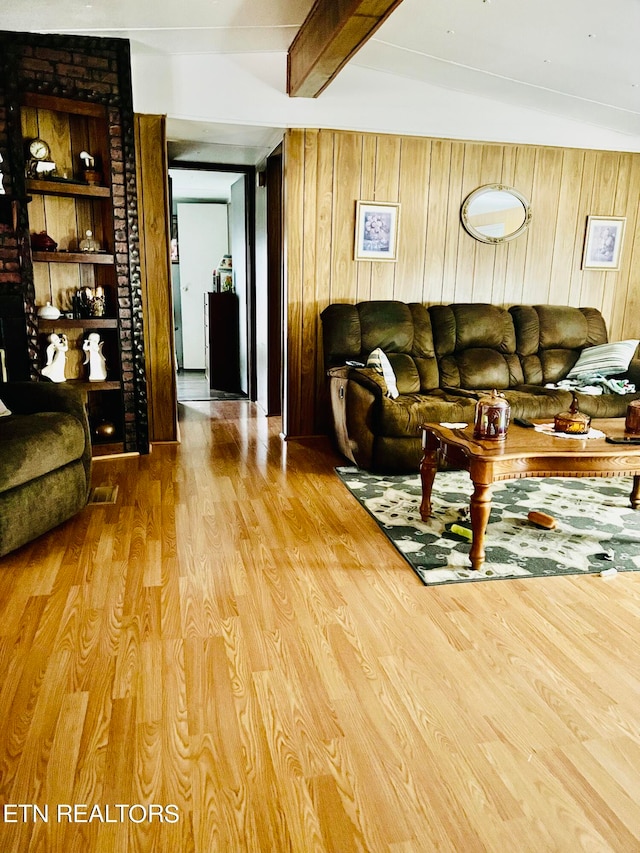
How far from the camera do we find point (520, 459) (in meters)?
2.70

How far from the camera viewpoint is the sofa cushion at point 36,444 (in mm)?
2718

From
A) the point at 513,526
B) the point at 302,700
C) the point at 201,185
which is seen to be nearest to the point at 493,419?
the point at 513,526

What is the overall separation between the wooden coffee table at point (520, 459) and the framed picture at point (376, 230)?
2.28 m

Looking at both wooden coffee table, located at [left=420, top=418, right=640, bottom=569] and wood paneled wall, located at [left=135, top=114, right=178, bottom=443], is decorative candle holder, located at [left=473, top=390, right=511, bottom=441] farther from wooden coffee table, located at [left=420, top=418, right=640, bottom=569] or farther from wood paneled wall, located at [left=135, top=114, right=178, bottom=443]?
wood paneled wall, located at [left=135, top=114, right=178, bottom=443]

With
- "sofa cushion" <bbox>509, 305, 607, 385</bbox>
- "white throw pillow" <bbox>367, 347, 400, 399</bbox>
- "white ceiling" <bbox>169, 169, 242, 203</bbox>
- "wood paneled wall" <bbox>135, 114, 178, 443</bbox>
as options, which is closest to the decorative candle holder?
"white throw pillow" <bbox>367, 347, 400, 399</bbox>

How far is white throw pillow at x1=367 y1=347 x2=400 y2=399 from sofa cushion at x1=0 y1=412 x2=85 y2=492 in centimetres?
191

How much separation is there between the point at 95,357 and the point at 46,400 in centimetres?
106

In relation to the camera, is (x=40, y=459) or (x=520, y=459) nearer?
(x=520, y=459)

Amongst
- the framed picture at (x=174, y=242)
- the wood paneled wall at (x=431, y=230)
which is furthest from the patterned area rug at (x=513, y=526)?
the framed picture at (x=174, y=242)

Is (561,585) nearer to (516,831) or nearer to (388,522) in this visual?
(388,522)

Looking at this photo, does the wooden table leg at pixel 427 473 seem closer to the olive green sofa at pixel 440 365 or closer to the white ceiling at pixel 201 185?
the olive green sofa at pixel 440 365

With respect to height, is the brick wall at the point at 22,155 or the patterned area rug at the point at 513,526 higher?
the brick wall at the point at 22,155

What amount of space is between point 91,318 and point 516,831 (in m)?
3.88

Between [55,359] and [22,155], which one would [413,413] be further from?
[22,155]
